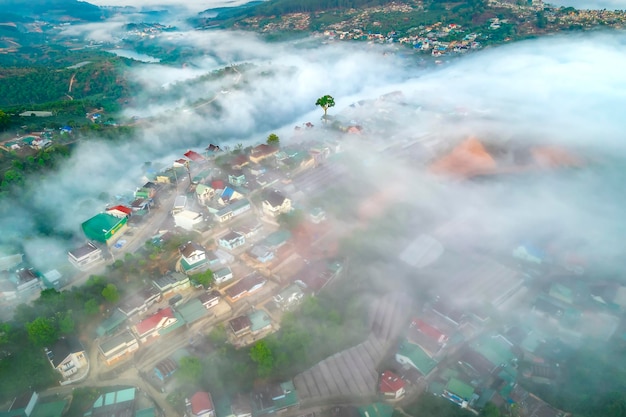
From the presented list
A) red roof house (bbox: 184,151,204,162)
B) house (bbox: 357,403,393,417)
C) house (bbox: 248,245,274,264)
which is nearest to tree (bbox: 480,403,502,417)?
house (bbox: 357,403,393,417)

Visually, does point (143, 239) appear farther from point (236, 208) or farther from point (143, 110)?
point (143, 110)

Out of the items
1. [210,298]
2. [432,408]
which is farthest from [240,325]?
[432,408]

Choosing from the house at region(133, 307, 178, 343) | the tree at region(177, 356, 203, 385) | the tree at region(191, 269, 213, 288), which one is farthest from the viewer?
the tree at region(191, 269, 213, 288)

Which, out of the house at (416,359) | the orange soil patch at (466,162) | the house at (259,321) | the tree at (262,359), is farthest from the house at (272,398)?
the orange soil patch at (466,162)

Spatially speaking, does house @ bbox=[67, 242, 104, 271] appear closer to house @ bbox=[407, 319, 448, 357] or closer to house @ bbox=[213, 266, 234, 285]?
house @ bbox=[213, 266, 234, 285]

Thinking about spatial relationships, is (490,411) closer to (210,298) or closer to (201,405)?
(201,405)

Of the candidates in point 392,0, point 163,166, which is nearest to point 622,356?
point 163,166
